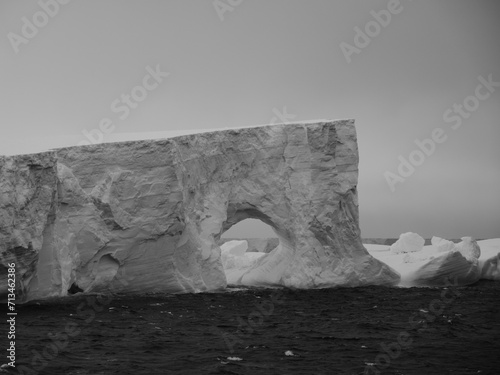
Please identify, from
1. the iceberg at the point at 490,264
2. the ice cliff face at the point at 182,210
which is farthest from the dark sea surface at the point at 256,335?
the iceberg at the point at 490,264

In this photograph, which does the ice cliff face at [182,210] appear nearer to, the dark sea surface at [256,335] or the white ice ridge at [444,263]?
the dark sea surface at [256,335]

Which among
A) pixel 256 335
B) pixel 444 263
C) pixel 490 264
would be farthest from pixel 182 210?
pixel 490 264

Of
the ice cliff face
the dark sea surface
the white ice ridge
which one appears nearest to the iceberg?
the white ice ridge

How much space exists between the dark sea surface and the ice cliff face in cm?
79

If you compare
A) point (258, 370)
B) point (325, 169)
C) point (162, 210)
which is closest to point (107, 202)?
point (162, 210)

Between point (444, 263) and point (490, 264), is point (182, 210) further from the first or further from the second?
point (490, 264)

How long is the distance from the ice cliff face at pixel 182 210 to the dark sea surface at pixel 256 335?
0.79 meters

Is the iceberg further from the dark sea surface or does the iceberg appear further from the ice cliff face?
the dark sea surface

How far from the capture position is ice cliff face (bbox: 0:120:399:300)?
54.3ft

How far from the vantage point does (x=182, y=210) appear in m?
19.6

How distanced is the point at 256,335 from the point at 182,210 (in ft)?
21.0

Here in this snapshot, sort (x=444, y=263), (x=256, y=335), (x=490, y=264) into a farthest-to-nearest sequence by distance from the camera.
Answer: (x=490, y=264) < (x=444, y=263) < (x=256, y=335)

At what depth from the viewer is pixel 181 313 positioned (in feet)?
53.5

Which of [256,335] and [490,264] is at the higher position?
[490,264]
